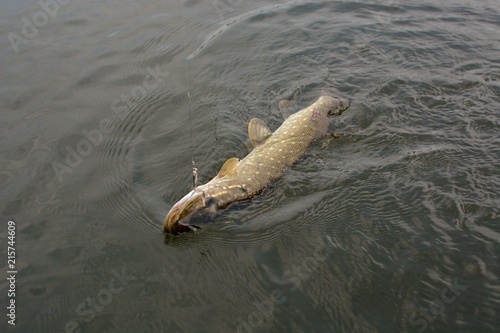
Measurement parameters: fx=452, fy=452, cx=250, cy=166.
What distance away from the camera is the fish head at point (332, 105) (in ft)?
21.4

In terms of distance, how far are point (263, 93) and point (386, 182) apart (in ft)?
8.75

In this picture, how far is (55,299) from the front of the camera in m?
4.41

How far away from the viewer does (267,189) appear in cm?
544

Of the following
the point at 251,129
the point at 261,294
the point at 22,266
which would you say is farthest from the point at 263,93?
the point at 22,266

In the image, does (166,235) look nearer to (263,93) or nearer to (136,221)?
(136,221)

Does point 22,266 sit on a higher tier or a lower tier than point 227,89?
lower
